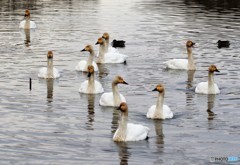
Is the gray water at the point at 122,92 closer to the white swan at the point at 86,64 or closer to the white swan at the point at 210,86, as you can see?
the white swan at the point at 210,86

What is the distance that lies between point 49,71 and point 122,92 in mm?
4965

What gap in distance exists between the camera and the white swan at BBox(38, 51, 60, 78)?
3972 centimetres

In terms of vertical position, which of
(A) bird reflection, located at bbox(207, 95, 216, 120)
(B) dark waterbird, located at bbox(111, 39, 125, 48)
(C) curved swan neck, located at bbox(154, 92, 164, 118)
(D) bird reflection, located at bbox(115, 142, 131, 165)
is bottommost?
(A) bird reflection, located at bbox(207, 95, 216, 120)

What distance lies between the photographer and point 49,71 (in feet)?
131

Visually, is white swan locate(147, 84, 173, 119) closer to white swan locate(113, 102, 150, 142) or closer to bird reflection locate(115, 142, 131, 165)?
white swan locate(113, 102, 150, 142)

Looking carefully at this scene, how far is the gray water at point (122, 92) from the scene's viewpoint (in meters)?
26.4

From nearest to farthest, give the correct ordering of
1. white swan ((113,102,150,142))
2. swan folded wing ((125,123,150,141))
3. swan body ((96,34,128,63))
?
white swan ((113,102,150,142)), swan folded wing ((125,123,150,141)), swan body ((96,34,128,63))

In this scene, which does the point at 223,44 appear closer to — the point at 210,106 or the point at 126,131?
the point at 210,106

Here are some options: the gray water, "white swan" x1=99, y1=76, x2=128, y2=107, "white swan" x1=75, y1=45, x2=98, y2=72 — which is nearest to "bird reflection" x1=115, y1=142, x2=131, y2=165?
Result: the gray water

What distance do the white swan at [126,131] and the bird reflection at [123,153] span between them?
0.27m

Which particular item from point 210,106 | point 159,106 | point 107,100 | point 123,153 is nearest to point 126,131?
point 123,153

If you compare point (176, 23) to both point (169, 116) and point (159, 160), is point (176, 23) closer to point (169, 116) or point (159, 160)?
point (169, 116)

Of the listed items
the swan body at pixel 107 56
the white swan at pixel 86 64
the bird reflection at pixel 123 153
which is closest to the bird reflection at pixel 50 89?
the white swan at pixel 86 64

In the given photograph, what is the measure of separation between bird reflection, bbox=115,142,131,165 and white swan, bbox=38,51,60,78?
43.0 feet
